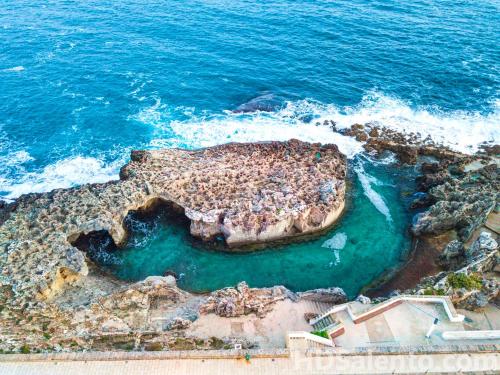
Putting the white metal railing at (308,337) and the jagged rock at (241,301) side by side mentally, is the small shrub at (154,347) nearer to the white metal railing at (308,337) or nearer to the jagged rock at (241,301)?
the jagged rock at (241,301)

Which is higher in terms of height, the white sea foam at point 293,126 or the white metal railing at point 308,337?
the white metal railing at point 308,337

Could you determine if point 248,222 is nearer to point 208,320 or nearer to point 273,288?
point 273,288

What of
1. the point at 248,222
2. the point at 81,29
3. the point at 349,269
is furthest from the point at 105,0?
the point at 349,269

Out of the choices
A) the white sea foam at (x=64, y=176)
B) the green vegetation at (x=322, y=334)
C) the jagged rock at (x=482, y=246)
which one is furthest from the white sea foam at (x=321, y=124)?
the green vegetation at (x=322, y=334)

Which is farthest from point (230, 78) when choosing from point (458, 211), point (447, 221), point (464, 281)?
point (464, 281)

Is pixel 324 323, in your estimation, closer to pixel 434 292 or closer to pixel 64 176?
pixel 434 292

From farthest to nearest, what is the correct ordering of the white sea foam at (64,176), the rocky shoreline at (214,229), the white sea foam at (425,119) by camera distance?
the white sea foam at (425,119) < the white sea foam at (64,176) < the rocky shoreline at (214,229)
